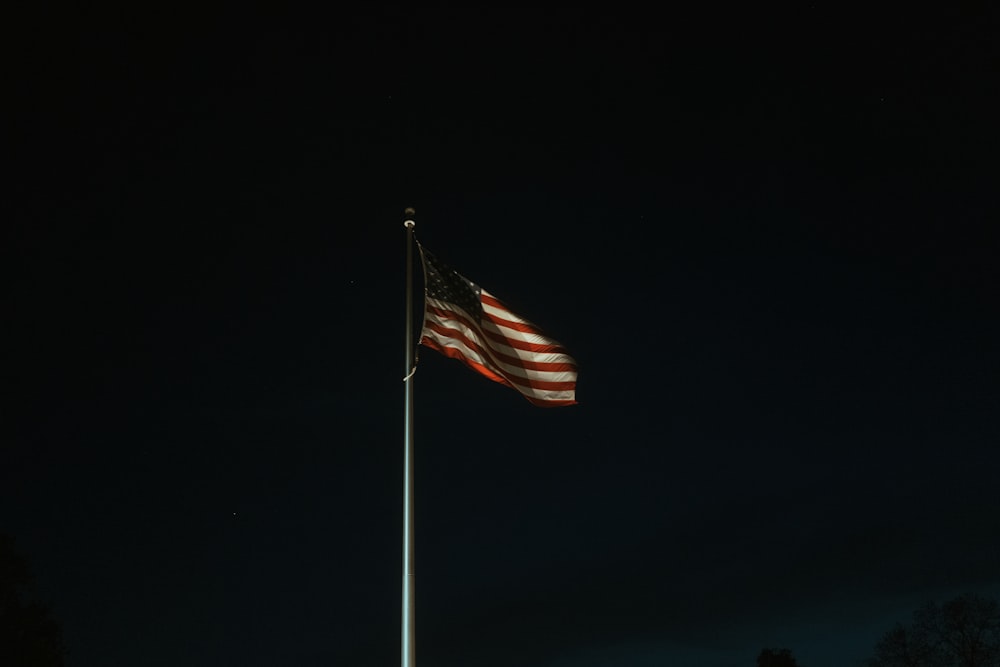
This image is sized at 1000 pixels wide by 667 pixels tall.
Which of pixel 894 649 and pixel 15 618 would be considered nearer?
pixel 15 618

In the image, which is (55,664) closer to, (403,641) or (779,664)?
(403,641)

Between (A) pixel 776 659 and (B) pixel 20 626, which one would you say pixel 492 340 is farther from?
(A) pixel 776 659

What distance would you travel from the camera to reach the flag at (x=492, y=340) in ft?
57.2

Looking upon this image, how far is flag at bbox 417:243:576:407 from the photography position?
17438 millimetres

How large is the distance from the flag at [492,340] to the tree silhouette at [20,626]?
30270mm

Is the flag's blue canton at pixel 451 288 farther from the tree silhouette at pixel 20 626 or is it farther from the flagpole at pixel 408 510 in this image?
the tree silhouette at pixel 20 626

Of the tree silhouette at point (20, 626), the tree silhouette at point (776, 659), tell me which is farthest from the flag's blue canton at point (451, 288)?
the tree silhouette at point (776, 659)

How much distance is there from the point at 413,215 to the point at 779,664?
69767 millimetres

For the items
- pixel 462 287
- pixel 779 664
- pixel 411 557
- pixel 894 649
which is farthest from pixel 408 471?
pixel 779 664

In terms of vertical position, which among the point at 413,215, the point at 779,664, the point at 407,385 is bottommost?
the point at 779,664

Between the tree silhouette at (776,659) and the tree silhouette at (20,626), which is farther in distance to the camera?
the tree silhouette at (776,659)

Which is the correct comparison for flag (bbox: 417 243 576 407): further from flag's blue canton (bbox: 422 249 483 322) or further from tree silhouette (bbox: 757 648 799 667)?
tree silhouette (bbox: 757 648 799 667)

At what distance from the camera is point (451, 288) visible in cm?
1778

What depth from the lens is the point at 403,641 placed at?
13.6 metres
